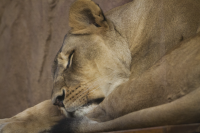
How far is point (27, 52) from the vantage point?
7.36 feet

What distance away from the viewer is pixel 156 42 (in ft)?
4.11

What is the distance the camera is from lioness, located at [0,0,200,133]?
0.95m

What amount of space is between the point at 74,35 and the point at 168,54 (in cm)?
66

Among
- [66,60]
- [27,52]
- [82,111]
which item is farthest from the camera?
[27,52]

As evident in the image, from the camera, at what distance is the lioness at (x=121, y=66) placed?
0.95 m

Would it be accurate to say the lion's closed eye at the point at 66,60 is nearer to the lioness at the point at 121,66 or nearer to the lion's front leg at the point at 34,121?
the lioness at the point at 121,66

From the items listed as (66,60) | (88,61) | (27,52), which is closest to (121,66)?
(88,61)

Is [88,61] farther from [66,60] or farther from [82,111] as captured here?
[82,111]

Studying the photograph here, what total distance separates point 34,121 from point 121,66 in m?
0.58

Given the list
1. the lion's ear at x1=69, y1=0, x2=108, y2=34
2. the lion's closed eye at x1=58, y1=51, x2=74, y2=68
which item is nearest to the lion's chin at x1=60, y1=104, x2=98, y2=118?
the lion's closed eye at x1=58, y1=51, x2=74, y2=68

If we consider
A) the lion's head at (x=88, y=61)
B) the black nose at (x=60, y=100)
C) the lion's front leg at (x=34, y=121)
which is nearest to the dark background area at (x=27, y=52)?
the lion's front leg at (x=34, y=121)

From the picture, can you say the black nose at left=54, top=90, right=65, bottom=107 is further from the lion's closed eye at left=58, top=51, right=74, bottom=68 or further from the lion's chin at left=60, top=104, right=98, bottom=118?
the lion's closed eye at left=58, top=51, right=74, bottom=68

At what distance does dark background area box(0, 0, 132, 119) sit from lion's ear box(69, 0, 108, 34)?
52cm

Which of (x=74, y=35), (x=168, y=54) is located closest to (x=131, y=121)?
(x=168, y=54)
